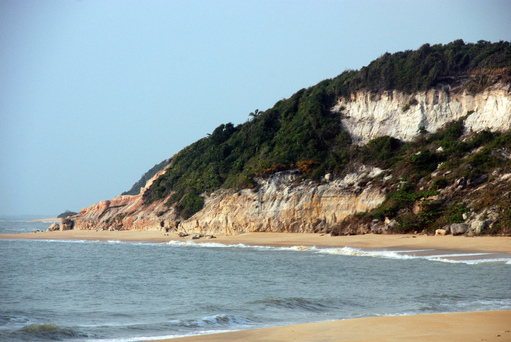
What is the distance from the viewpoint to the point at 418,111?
40.5 m

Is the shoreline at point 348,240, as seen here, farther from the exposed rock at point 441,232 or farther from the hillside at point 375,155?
the hillside at point 375,155

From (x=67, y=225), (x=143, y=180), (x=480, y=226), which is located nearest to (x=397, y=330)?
(x=480, y=226)

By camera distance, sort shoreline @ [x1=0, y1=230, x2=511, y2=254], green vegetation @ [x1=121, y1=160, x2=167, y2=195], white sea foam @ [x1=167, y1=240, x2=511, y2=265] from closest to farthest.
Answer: white sea foam @ [x1=167, y1=240, x2=511, y2=265], shoreline @ [x1=0, y1=230, x2=511, y2=254], green vegetation @ [x1=121, y1=160, x2=167, y2=195]

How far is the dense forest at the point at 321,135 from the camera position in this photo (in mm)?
38688

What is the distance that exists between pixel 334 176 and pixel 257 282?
863 inches

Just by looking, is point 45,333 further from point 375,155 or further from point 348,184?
point 375,155

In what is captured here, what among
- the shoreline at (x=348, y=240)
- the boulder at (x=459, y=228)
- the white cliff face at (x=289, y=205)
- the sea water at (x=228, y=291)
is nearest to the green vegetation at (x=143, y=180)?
the shoreline at (x=348, y=240)

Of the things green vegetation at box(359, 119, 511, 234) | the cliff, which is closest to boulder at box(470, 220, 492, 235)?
green vegetation at box(359, 119, 511, 234)

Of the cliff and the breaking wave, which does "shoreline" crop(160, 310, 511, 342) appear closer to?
the breaking wave

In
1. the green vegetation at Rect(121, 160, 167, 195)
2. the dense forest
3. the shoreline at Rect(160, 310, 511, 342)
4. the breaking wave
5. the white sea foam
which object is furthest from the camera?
the green vegetation at Rect(121, 160, 167, 195)

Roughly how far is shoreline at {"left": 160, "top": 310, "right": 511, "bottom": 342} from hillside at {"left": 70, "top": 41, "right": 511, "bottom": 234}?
17.9 metres

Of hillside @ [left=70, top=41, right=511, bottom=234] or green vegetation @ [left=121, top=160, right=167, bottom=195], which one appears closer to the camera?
hillside @ [left=70, top=41, right=511, bottom=234]

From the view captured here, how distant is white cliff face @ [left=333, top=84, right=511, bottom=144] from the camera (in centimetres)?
3588

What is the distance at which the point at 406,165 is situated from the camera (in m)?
35.9
